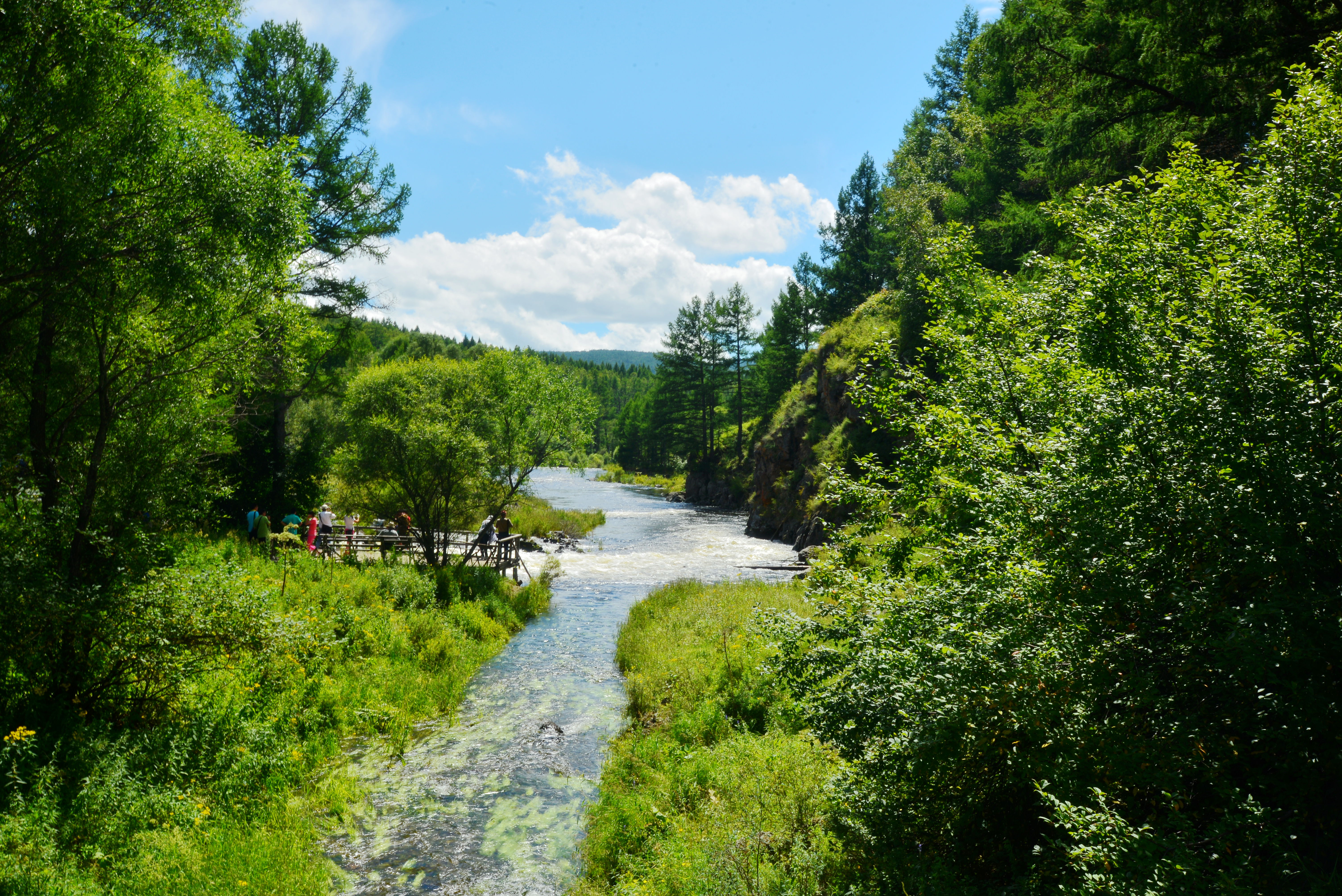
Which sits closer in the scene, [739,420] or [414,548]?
[414,548]

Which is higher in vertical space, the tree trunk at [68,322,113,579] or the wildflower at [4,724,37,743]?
the tree trunk at [68,322,113,579]

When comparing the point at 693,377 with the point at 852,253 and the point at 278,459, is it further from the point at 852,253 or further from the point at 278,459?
the point at 278,459

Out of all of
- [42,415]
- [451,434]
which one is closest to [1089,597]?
[42,415]

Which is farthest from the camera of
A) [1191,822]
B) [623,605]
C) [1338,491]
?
[623,605]

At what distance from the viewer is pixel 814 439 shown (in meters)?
40.4

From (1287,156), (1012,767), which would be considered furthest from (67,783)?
(1287,156)

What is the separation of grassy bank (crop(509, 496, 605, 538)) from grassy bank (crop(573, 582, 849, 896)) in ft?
64.5

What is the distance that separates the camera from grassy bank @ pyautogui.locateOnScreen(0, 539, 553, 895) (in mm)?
6750

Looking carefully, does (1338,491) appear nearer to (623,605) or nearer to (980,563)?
(980,563)

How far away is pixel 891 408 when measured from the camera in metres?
8.72

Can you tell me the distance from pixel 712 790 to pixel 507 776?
371 centimetres

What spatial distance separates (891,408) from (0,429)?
11.6 meters

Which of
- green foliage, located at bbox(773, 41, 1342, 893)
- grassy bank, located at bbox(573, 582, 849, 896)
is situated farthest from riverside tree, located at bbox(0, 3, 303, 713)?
green foliage, located at bbox(773, 41, 1342, 893)

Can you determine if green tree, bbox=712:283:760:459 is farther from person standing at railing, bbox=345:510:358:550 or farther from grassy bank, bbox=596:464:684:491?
person standing at railing, bbox=345:510:358:550
